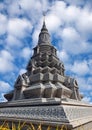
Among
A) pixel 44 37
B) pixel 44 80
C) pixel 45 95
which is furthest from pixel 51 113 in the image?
pixel 44 37

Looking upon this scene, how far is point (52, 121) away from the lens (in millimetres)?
9422

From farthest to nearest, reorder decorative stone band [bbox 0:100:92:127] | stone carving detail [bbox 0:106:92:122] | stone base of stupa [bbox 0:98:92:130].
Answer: stone carving detail [bbox 0:106:92:122]
decorative stone band [bbox 0:100:92:127]
stone base of stupa [bbox 0:98:92:130]

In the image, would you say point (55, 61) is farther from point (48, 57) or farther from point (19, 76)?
point (19, 76)

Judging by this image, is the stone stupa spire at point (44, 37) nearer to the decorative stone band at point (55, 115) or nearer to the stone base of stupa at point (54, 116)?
the stone base of stupa at point (54, 116)

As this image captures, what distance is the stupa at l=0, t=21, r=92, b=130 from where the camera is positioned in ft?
35.6

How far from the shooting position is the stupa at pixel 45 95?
10.9 m

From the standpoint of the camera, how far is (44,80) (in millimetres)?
21031

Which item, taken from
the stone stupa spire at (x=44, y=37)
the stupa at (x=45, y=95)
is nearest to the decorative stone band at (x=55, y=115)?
the stupa at (x=45, y=95)

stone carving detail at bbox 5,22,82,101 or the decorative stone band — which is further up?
stone carving detail at bbox 5,22,82,101

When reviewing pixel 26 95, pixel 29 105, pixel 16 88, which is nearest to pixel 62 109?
pixel 29 105

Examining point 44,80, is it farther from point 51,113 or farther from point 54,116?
point 54,116

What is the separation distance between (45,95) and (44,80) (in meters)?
2.64

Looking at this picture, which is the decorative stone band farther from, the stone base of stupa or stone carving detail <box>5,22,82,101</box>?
stone carving detail <box>5,22,82,101</box>

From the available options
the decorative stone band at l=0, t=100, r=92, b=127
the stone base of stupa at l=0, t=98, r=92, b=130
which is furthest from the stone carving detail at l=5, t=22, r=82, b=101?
the decorative stone band at l=0, t=100, r=92, b=127
